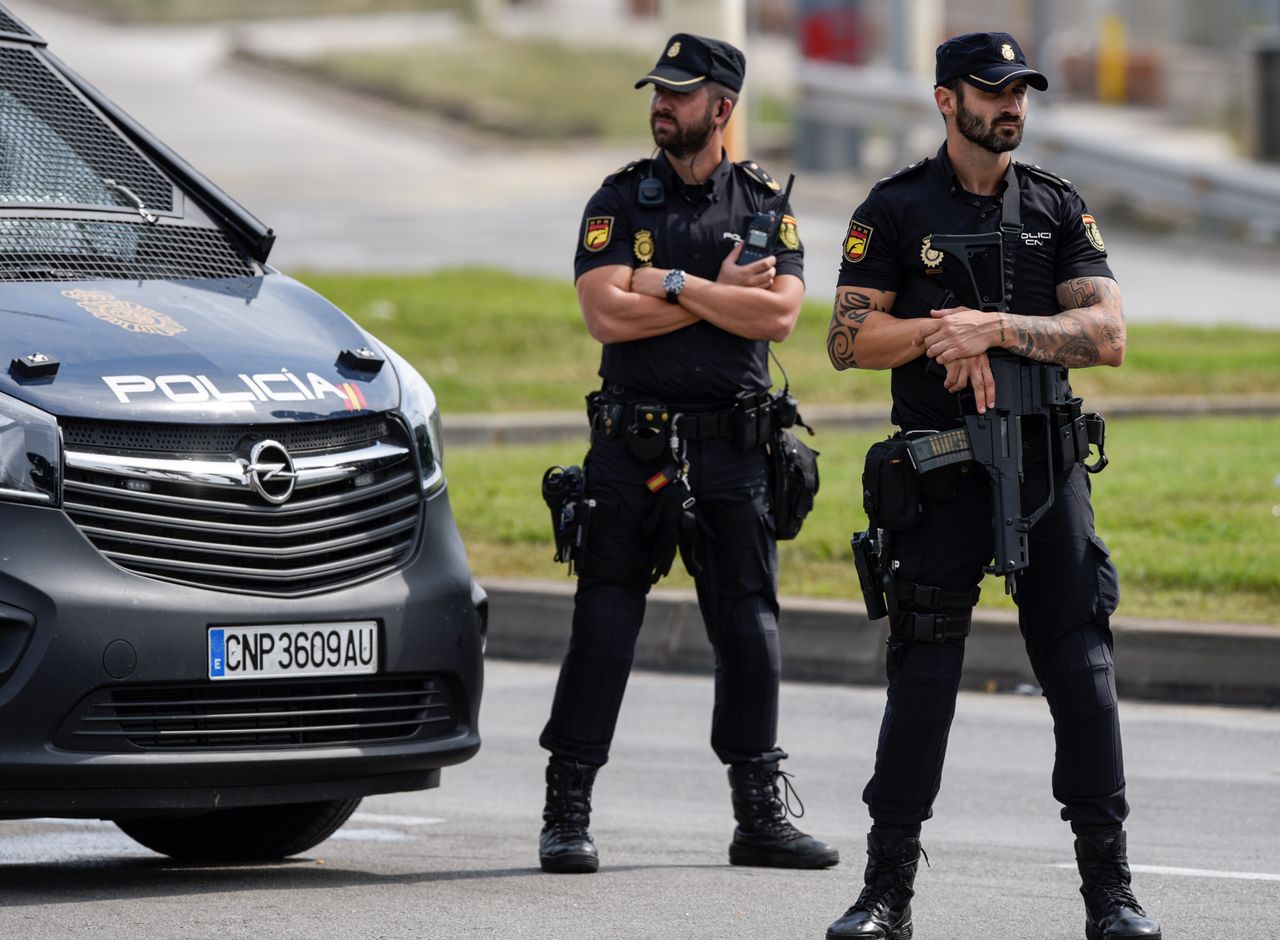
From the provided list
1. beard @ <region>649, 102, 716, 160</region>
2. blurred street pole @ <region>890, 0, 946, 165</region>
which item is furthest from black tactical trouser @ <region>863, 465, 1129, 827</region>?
blurred street pole @ <region>890, 0, 946, 165</region>

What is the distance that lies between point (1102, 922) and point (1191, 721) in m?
3.15

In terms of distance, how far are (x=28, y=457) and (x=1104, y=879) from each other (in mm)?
2484

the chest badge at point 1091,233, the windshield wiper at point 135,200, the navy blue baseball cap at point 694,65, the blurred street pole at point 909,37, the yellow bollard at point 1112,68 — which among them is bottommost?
the chest badge at point 1091,233

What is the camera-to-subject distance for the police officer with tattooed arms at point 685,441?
6.09m

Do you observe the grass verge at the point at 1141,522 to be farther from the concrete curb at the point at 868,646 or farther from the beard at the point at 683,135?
the beard at the point at 683,135

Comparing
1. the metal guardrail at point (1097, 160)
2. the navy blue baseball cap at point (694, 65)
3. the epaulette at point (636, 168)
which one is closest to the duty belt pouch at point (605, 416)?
the epaulette at point (636, 168)

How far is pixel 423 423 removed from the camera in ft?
19.4

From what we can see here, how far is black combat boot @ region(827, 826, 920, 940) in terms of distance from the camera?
5039 mm

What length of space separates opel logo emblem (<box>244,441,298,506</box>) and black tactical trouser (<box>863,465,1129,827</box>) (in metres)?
1.39

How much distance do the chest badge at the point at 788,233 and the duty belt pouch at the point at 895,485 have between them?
1.21 meters

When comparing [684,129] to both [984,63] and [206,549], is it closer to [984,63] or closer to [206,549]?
[984,63]

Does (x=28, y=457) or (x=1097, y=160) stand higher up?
(x=1097, y=160)

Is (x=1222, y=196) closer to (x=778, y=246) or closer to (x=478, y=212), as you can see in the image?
(x=478, y=212)

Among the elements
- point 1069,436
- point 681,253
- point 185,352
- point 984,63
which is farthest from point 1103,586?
point 185,352
